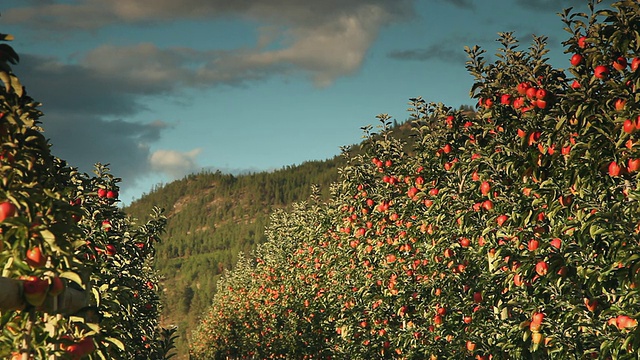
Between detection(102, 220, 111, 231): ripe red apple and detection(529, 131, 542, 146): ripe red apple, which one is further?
detection(102, 220, 111, 231): ripe red apple

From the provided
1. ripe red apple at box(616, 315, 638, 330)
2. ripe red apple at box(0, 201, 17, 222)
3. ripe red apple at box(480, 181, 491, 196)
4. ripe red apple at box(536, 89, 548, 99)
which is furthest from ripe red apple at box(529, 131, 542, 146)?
ripe red apple at box(0, 201, 17, 222)

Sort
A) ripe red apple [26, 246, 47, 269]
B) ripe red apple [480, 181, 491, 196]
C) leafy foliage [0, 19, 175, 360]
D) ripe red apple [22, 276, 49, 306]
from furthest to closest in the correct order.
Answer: ripe red apple [480, 181, 491, 196] < ripe red apple [26, 246, 47, 269] < leafy foliage [0, 19, 175, 360] < ripe red apple [22, 276, 49, 306]

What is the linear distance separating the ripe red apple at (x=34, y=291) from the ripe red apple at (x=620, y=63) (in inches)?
245

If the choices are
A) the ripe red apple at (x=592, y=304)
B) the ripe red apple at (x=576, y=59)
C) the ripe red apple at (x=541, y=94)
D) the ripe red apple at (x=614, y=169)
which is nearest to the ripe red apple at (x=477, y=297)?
the ripe red apple at (x=592, y=304)

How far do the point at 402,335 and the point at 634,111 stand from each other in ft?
26.0

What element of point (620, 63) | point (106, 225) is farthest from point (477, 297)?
point (106, 225)

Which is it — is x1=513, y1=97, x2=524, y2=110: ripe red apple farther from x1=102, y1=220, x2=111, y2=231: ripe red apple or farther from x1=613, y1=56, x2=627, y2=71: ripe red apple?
x1=102, y1=220, x2=111, y2=231: ripe red apple

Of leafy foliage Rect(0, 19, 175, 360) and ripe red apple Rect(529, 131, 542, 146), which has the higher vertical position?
ripe red apple Rect(529, 131, 542, 146)

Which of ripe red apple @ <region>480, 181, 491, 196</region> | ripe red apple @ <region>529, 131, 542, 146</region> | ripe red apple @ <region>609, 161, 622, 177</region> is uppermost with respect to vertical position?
ripe red apple @ <region>529, 131, 542, 146</region>

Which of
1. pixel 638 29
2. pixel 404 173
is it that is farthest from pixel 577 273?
pixel 404 173

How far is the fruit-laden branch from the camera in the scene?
3.71 m

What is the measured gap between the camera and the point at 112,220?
35.7ft

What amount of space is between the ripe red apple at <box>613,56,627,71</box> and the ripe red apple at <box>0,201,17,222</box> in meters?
6.25

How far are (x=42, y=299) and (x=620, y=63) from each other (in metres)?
6.31
